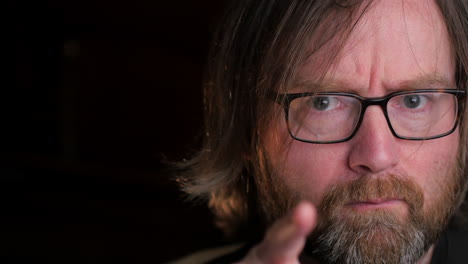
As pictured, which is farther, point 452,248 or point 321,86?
point 452,248

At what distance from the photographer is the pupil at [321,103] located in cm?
118

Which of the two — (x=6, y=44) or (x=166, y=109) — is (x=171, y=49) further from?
(x=6, y=44)

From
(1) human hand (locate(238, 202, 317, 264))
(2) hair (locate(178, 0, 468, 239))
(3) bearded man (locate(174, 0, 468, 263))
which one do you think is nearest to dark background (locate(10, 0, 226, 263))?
(2) hair (locate(178, 0, 468, 239))

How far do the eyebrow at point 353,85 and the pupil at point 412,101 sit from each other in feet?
0.11

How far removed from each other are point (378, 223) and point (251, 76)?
18.2 inches

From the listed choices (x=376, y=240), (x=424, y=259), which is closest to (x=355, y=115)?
(x=376, y=240)

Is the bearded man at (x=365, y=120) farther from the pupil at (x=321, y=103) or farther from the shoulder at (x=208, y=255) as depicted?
the shoulder at (x=208, y=255)

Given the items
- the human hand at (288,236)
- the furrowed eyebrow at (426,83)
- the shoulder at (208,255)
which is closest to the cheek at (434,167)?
the furrowed eyebrow at (426,83)

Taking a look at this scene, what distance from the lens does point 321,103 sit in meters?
1.18

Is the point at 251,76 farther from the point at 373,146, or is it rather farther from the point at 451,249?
the point at 451,249

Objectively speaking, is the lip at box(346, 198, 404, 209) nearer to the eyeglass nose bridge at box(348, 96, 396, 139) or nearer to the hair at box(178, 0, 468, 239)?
the eyeglass nose bridge at box(348, 96, 396, 139)

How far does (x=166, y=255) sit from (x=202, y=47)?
2.35 meters

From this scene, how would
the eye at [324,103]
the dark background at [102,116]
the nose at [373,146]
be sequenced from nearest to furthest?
1. the nose at [373,146]
2. the eye at [324,103]
3. the dark background at [102,116]

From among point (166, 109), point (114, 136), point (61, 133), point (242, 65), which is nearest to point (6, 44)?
point (61, 133)
